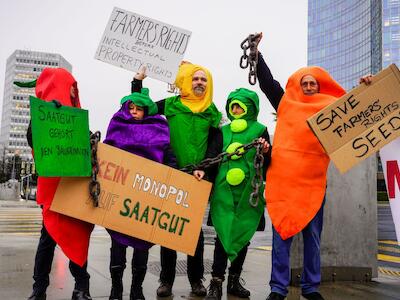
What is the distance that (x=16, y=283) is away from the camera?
409 centimetres

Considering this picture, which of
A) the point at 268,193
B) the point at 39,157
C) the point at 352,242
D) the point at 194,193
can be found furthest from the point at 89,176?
the point at 352,242

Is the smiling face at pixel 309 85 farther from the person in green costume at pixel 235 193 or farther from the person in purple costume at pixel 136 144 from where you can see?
the person in purple costume at pixel 136 144

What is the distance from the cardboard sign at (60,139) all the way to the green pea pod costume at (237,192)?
44.1 inches

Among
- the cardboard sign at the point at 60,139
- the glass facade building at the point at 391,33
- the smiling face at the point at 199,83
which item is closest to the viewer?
the cardboard sign at the point at 60,139

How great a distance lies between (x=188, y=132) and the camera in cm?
391

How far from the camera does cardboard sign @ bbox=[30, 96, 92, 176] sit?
10.1 ft

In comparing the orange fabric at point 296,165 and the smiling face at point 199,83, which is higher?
the smiling face at point 199,83

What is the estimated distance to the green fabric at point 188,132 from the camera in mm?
3887

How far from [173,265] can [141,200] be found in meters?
0.80

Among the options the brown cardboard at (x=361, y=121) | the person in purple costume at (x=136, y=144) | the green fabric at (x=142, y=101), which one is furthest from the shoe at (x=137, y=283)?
the brown cardboard at (x=361, y=121)

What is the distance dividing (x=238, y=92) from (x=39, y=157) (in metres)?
1.75

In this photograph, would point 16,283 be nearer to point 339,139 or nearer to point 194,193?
point 194,193

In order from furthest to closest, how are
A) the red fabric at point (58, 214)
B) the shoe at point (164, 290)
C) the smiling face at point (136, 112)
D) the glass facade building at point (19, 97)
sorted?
the glass facade building at point (19, 97) < the shoe at point (164, 290) < the smiling face at point (136, 112) < the red fabric at point (58, 214)

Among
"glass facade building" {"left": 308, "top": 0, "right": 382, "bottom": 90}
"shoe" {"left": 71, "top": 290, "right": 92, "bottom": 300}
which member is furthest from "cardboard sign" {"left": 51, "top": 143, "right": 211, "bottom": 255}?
A: "glass facade building" {"left": 308, "top": 0, "right": 382, "bottom": 90}
